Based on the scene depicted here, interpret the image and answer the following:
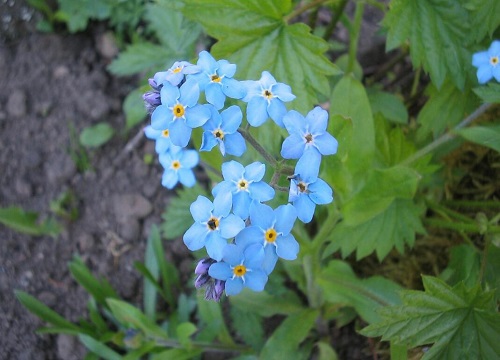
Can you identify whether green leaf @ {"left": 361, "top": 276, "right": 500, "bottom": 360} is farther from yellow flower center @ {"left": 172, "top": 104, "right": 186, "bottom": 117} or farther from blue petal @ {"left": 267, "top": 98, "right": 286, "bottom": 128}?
yellow flower center @ {"left": 172, "top": 104, "right": 186, "bottom": 117}

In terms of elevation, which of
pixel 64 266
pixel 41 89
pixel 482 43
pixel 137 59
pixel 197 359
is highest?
pixel 482 43

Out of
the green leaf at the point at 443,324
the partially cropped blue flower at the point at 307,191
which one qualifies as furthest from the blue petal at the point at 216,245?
the green leaf at the point at 443,324

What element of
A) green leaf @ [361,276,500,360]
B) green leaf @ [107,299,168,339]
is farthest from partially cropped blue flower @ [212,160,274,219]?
green leaf @ [107,299,168,339]

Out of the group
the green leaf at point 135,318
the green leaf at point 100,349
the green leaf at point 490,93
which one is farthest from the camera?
the green leaf at point 100,349

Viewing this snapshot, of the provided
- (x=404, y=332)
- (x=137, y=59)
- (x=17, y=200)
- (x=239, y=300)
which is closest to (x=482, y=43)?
(x=404, y=332)

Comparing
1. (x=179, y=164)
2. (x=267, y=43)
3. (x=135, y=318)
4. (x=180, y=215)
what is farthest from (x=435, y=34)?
(x=135, y=318)

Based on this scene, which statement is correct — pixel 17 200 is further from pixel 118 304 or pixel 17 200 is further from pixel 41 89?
pixel 118 304

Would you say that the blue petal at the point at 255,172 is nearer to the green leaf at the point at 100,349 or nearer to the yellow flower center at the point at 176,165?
the yellow flower center at the point at 176,165
